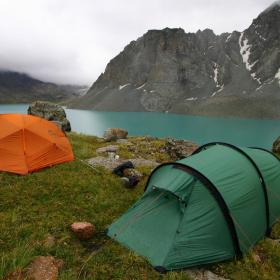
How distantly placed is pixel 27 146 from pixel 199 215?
26.1 ft

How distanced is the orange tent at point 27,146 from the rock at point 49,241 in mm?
4556

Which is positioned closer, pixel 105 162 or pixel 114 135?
pixel 105 162

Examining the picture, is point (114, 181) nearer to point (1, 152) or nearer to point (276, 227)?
point (1, 152)

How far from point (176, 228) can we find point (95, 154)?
9327mm

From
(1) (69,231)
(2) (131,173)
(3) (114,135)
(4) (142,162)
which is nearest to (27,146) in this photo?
(2) (131,173)

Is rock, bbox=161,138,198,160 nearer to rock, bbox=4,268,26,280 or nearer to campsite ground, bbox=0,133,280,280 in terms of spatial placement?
campsite ground, bbox=0,133,280,280

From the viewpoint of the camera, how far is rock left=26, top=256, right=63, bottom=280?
253 inches

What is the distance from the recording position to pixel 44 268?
6734 mm

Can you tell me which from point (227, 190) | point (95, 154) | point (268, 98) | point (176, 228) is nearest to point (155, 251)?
point (176, 228)

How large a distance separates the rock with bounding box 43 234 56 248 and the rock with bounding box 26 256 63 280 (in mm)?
A: 573

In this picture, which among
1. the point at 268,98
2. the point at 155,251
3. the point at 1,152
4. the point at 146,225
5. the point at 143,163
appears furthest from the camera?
the point at 268,98

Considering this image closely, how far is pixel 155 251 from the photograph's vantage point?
7.62 m

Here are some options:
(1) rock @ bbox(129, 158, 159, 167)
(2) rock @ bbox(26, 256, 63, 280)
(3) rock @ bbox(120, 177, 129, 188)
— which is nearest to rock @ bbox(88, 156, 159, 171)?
(1) rock @ bbox(129, 158, 159, 167)

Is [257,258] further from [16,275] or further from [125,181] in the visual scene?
[16,275]
